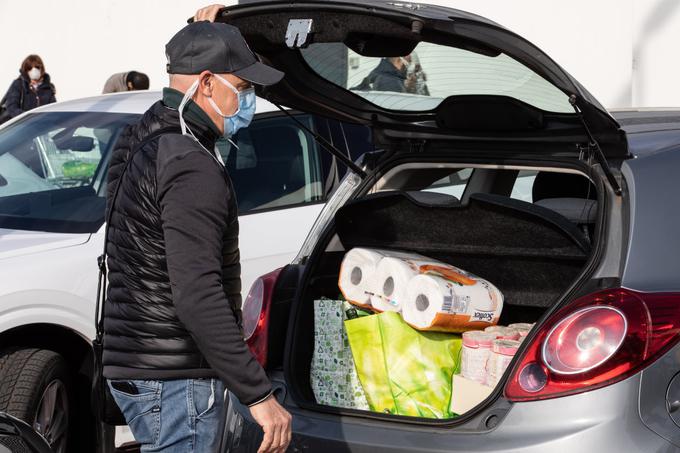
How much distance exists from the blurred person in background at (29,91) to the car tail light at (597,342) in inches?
414

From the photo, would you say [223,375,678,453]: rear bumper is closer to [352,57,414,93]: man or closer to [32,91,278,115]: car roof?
[352,57,414,93]: man

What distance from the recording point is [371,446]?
9.88 feet

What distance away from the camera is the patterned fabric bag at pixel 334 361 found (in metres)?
3.49

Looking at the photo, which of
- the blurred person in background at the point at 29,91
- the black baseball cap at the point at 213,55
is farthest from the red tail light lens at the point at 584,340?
the blurred person in background at the point at 29,91

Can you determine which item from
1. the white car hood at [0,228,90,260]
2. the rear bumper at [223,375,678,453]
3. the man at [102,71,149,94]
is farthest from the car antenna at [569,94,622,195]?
the man at [102,71,149,94]

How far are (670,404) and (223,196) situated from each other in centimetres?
122

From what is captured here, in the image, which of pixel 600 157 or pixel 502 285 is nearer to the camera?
pixel 600 157

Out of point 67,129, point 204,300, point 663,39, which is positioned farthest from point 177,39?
point 663,39

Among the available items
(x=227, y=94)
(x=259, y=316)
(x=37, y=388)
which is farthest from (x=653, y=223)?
(x=37, y=388)

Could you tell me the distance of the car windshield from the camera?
5.10m

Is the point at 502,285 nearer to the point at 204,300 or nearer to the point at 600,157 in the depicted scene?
the point at 600,157

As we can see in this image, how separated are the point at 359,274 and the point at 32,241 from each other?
1.79 meters

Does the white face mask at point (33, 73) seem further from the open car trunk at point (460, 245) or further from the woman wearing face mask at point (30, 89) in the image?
the open car trunk at point (460, 245)

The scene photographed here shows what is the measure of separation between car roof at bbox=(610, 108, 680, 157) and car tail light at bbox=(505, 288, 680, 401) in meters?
0.53
